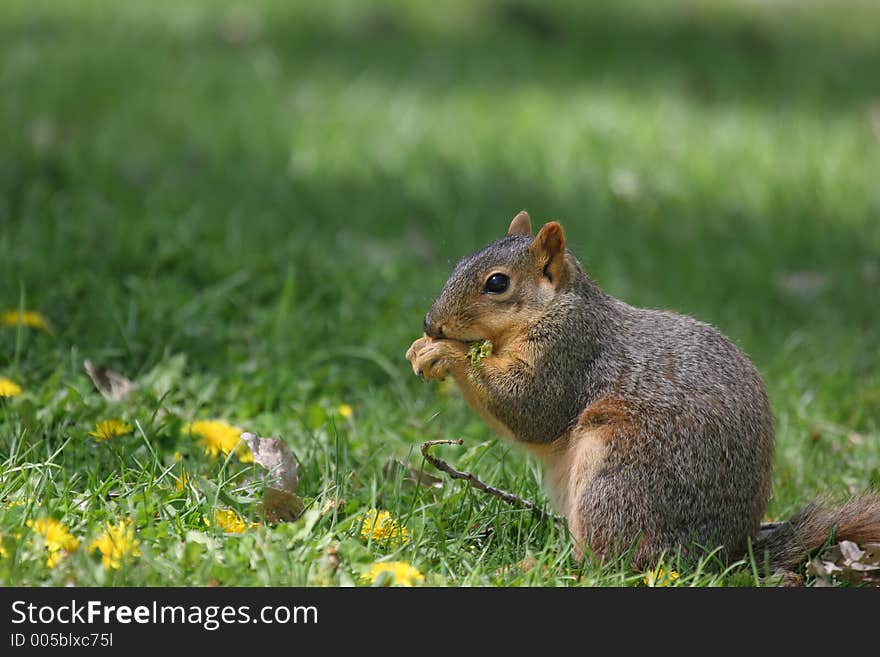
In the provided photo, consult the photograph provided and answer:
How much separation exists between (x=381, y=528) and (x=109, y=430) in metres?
0.78

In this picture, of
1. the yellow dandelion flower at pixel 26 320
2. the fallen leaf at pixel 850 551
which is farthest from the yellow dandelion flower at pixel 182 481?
the fallen leaf at pixel 850 551

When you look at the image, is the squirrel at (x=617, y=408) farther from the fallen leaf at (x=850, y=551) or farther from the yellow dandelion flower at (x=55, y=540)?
the yellow dandelion flower at (x=55, y=540)

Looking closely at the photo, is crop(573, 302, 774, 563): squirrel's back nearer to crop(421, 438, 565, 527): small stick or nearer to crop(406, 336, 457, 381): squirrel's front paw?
crop(421, 438, 565, 527): small stick

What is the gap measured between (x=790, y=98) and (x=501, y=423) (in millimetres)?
4914

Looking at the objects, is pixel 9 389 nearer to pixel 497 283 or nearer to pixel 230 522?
pixel 230 522

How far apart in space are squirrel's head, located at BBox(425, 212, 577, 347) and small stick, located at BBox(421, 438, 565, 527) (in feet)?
0.82

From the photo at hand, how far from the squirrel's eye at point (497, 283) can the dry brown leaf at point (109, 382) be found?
109cm

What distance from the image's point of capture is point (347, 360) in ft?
12.6

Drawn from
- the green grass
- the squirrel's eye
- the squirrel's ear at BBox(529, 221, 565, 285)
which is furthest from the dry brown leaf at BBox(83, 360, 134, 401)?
the squirrel's ear at BBox(529, 221, 565, 285)

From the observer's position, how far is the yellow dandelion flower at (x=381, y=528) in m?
2.58

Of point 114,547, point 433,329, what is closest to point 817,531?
point 433,329

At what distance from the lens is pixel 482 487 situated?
2775 millimetres

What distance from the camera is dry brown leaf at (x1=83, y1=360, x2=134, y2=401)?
327 cm
